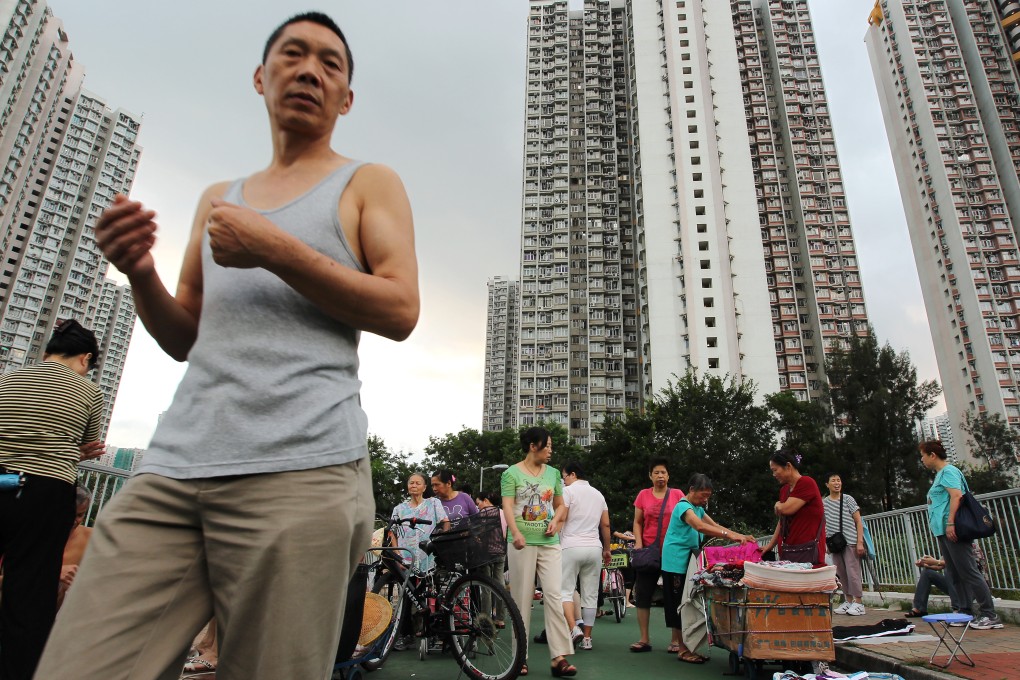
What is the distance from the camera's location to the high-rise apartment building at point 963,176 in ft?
223

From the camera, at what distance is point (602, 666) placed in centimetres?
568

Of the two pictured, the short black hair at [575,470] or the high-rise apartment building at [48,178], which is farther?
the high-rise apartment building at [48,178]

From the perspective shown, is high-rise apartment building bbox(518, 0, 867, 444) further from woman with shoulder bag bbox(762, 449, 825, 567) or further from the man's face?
the man's face

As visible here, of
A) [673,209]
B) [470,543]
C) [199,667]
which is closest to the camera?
[199,667]

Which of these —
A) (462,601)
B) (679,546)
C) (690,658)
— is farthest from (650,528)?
(462,601)

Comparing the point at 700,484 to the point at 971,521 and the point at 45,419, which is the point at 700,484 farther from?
the point at 45,419

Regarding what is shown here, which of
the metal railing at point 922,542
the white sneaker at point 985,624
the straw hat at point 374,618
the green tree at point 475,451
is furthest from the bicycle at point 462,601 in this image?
the green tree at point 475,451

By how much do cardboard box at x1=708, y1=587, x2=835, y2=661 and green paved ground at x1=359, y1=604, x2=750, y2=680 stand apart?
728 mm

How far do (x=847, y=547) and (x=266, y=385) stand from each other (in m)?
9.59

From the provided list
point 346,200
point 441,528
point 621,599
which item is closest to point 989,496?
point 621,599

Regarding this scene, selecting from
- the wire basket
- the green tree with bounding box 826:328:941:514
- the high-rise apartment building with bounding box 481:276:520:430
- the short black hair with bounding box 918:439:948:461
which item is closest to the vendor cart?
the wire basket

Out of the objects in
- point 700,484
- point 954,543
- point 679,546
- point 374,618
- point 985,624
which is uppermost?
point 700,484

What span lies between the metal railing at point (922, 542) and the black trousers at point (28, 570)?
9.05 meters

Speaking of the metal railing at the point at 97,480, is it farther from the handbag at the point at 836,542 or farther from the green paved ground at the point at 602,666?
the handbag at the point at 836,542
